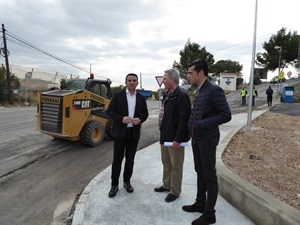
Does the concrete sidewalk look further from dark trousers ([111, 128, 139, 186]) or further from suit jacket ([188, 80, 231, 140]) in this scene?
suit jacket ([188, 80, 231, 140])

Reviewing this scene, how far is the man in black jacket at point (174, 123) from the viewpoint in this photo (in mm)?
4352

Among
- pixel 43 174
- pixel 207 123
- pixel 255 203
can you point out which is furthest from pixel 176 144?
pixel 43 174

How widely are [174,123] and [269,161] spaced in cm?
297

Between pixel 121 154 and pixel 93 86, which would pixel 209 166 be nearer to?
pixel 121 154

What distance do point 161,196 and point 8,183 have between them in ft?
10.0

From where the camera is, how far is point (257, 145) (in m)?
8.26

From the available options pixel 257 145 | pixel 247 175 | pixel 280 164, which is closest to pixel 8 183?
pixel 247 175

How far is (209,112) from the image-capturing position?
3.83 metres

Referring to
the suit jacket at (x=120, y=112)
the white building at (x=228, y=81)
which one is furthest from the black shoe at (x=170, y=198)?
the white building at (x=228, y=81)

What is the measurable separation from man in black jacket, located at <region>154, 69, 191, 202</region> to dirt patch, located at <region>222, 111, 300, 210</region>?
1253 millimetres

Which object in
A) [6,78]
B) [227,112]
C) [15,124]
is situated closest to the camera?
[227,112]

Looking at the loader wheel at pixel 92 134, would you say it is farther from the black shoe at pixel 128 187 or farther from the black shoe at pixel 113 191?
the black shoe at pixel 113 191

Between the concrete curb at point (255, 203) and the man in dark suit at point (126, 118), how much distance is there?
1491 millimetres

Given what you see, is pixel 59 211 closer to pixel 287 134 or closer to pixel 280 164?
pixel 280 164
